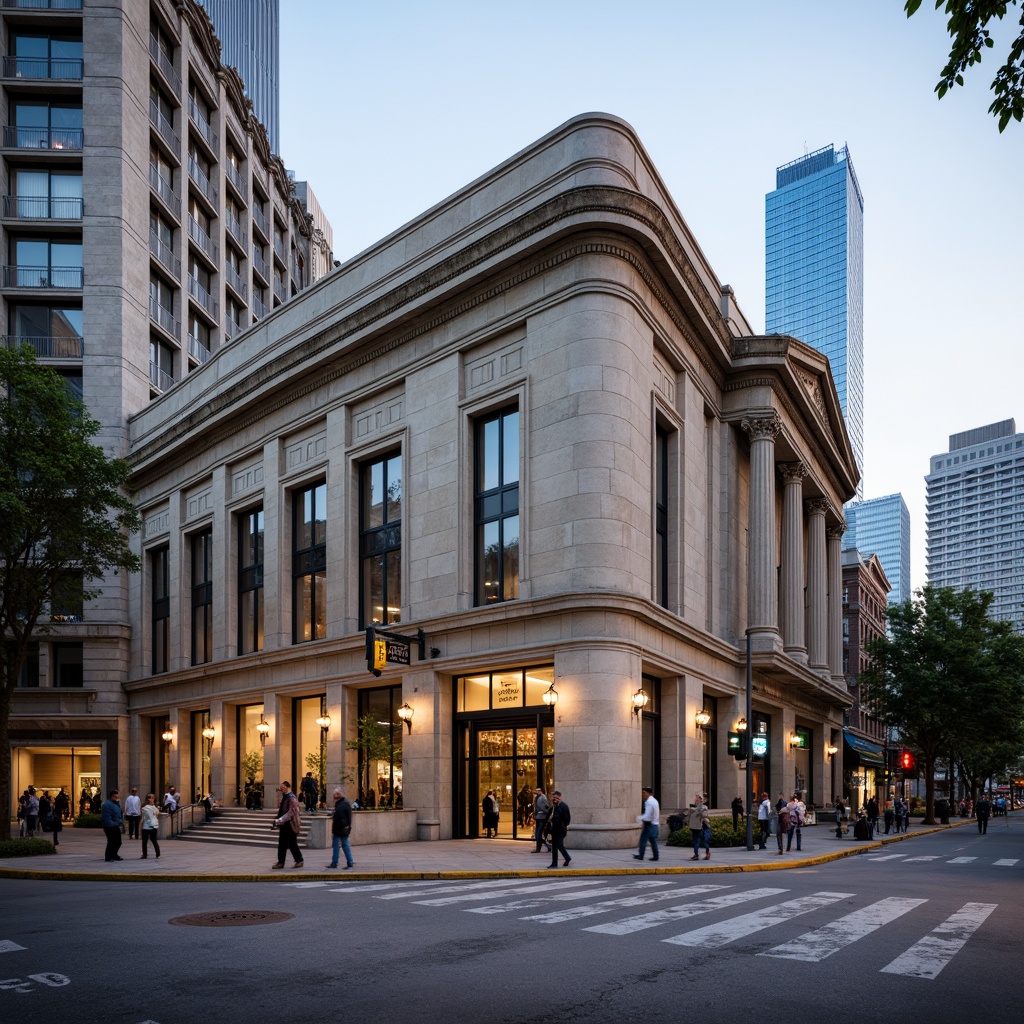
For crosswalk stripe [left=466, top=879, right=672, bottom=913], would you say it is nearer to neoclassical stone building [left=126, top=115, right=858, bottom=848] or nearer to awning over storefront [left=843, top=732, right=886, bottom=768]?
neoclassical stone building [left=126, top=115, right=858, bottom=848]

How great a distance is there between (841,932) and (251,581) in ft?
104

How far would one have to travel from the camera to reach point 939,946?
1212 centimetres

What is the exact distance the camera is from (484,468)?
30.8 meters

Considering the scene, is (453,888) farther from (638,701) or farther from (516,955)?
(638,701)

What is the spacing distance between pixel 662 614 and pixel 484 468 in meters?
6.76

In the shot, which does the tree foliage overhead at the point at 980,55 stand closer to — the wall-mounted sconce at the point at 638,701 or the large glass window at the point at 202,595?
the wall-mounted sconce at the point at 638,701

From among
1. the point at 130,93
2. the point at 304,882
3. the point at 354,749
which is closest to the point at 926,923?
the point at 304,882

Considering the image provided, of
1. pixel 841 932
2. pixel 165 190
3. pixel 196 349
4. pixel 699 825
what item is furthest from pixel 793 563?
pixel 165 190

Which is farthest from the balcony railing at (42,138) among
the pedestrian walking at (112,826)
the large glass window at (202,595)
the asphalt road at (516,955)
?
the asphalt road at (516,955)

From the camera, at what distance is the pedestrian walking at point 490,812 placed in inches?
1143

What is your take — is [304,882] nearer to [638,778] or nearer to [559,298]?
[638,778]

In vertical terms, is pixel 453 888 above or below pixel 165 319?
below

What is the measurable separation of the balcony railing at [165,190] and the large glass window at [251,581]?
22670mm

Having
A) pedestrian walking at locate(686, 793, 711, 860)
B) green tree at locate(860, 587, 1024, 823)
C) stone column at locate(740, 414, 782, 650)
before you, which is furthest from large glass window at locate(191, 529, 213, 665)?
green tree at locate(860, 587, 1024, 823)
